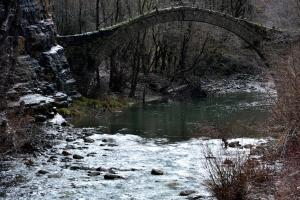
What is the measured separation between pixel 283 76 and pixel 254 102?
→ 15496mm

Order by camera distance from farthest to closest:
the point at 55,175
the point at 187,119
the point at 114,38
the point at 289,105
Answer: the point at 114,38 < the point at 187,119 < the point at 289,105 < the point at 55,175

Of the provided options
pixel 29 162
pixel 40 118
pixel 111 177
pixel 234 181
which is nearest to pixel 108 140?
pixel 40 118

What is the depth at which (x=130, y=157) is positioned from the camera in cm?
1508

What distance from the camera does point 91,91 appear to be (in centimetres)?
2811

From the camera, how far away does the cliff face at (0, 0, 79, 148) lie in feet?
59.6

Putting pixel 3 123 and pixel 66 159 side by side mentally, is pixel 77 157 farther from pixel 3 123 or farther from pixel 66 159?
pixel 3 123

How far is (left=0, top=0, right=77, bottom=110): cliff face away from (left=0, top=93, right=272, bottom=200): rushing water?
7.87ft

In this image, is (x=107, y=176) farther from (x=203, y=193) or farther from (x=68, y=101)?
(x=68, y=101)

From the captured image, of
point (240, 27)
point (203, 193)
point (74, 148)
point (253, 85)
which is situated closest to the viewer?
point (203, 193)

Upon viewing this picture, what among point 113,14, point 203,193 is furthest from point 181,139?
point 113,14

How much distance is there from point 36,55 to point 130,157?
10.1 m

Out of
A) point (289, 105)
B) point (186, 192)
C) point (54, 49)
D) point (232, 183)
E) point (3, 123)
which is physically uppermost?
point (54, 49)

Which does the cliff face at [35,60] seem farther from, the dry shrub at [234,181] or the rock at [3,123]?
the dry shrub at [234,181]

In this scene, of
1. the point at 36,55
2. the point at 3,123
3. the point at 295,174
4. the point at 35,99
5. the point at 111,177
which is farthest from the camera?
the point at 36,55
